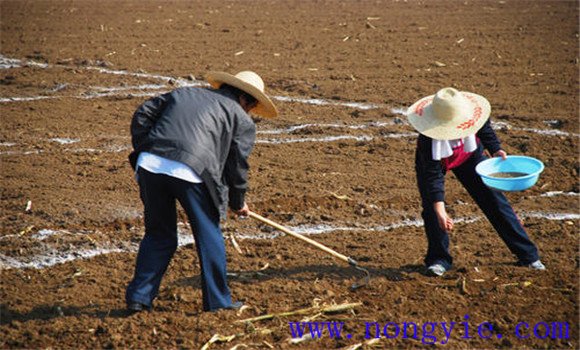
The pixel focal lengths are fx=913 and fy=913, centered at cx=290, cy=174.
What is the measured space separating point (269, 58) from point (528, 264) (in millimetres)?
7950

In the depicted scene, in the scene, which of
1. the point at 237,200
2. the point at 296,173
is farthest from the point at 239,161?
the point at 296,173

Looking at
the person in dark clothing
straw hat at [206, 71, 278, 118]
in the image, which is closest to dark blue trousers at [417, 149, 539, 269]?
the person in dark clothing

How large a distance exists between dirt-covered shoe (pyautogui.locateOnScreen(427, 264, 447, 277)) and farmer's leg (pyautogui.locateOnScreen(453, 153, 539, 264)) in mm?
552

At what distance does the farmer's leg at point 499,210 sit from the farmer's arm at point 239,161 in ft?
5.98

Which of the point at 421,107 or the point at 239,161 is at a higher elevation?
the point at 421,107

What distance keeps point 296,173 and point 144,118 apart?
143 inches

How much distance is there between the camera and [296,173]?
31.9ft

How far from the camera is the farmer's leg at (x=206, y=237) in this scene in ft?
20.5

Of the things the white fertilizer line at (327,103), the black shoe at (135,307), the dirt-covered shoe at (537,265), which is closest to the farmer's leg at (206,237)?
the black shoe at (135,307)

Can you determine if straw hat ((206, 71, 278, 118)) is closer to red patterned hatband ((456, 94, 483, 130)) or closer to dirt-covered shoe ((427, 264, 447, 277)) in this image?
red patterned hatband ((456, 94, 483, 130))

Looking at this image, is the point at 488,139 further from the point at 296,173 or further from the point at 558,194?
the point at 296,173

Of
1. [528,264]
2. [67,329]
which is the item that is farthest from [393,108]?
[67,329]

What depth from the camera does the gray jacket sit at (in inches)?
243

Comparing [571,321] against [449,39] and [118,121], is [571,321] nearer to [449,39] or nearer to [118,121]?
[118,121]
